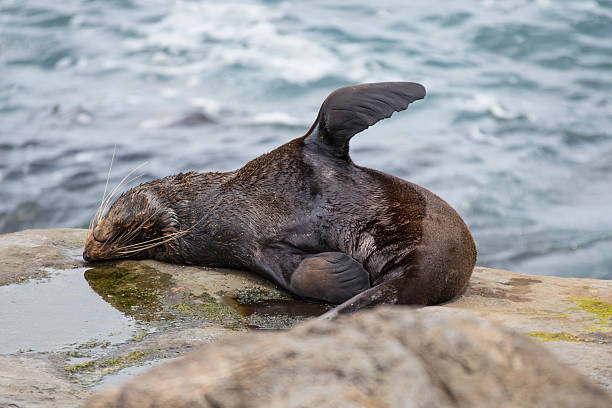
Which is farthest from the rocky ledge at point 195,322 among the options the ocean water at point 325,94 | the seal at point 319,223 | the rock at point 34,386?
the ocean water at point 325,94

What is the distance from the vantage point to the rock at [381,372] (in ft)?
5.70

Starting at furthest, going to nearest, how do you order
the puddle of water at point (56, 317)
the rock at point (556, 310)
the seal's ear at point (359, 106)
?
the seal's ear at point (359, 106), the puddle of water at point (56, 317), the rock at point (556, 310)

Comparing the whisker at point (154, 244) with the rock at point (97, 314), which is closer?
the rock at point (97, 314)

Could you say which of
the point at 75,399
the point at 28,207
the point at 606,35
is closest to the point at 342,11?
the point at 606,35

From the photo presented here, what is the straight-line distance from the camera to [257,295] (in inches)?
187

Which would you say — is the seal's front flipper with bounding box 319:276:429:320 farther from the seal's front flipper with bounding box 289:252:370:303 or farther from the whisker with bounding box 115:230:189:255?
the whisker with bounding box 115:230:189:255

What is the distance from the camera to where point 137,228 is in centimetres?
548

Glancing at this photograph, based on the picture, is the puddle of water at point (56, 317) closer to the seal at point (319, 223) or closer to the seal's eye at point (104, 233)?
the seal's eye at point (104, 233)

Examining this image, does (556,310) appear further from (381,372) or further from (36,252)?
(36,252)

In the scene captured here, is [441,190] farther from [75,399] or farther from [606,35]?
[606,35]

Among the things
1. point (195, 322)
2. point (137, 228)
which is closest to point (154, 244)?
point (137, 228)

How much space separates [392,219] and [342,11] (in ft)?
50.6

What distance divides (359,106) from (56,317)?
2344 millimetres

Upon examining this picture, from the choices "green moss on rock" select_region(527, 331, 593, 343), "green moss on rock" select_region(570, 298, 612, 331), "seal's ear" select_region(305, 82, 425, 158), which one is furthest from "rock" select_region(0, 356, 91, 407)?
"seal's ear" select_region(305, 82, 425, 158)
